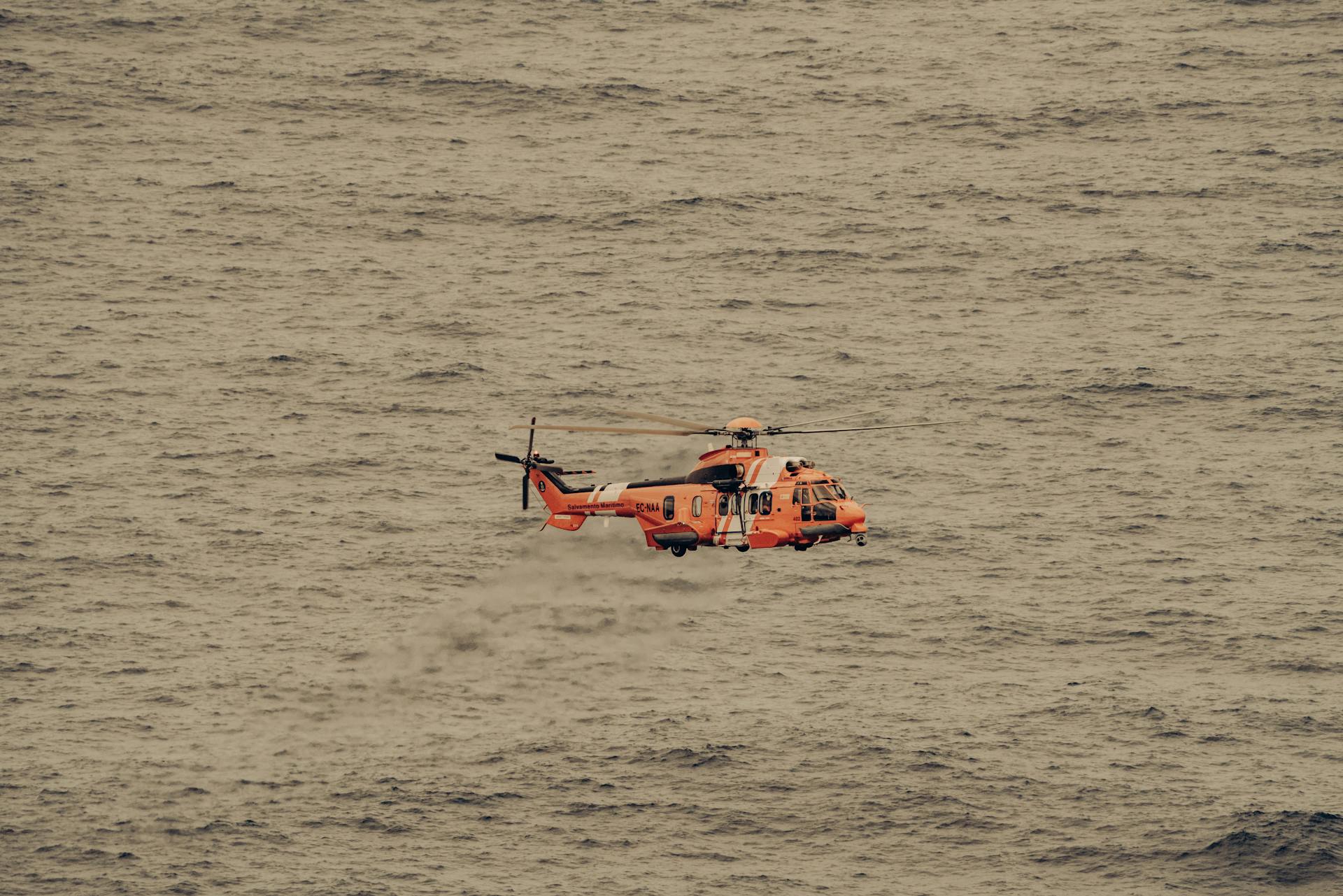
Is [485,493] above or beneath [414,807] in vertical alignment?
above

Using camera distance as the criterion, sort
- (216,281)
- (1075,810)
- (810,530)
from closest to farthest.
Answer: (810,530) < (1075,810) < (216,281)

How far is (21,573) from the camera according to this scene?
152500 millimetres

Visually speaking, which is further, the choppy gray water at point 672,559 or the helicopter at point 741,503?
the choppy gray water at point 672,559

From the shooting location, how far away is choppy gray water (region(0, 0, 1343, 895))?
137 m

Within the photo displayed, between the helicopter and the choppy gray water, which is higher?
the helicopter

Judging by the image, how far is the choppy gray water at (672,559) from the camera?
13662cm

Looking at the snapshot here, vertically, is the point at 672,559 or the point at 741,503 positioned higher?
the point at 741,503

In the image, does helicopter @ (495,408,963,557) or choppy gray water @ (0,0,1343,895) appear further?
choppy gray water @ (0,0,1343,895)

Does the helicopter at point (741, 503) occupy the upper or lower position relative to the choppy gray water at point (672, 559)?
upper

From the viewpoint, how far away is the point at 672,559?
487ft

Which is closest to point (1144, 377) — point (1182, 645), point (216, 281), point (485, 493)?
point (1182, 645)

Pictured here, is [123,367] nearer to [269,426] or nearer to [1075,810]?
[269,426]

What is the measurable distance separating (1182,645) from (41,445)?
98873 mm

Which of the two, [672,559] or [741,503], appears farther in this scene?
[672,559]
